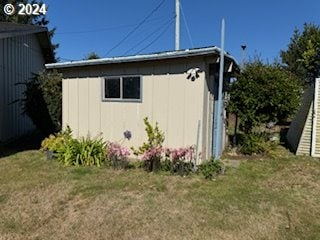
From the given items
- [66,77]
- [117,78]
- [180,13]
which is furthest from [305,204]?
[180,13]

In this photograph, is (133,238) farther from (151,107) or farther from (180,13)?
(180,13)

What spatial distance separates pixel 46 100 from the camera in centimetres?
1138

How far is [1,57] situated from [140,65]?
18.2 ft

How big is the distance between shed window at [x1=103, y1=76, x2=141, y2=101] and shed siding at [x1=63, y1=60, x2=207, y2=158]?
0.43 ft

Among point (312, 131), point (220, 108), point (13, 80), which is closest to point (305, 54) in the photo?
point (312, 131)

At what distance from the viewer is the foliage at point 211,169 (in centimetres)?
718

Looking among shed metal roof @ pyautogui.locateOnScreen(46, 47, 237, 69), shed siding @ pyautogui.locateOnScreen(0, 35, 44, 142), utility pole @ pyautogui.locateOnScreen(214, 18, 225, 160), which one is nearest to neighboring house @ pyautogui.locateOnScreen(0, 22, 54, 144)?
shed siding @ pyautogui.locateOnScreen(0, 35, 44, 142)

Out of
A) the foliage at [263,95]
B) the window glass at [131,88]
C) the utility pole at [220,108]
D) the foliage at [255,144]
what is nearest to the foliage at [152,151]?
the window glass at [131,88]

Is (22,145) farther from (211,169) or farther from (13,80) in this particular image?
(211,169)

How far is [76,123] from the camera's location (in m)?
10.2

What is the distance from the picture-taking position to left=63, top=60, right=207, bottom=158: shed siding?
8164 mm

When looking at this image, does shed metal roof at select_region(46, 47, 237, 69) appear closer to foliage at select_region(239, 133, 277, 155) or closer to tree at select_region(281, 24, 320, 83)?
foliage at select_region(239, 133, 277, 155)

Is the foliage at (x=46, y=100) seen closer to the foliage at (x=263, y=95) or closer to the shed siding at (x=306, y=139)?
the foliage at (x=263, y=95)

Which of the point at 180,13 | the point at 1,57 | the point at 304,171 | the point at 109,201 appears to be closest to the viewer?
the point at 109,201
